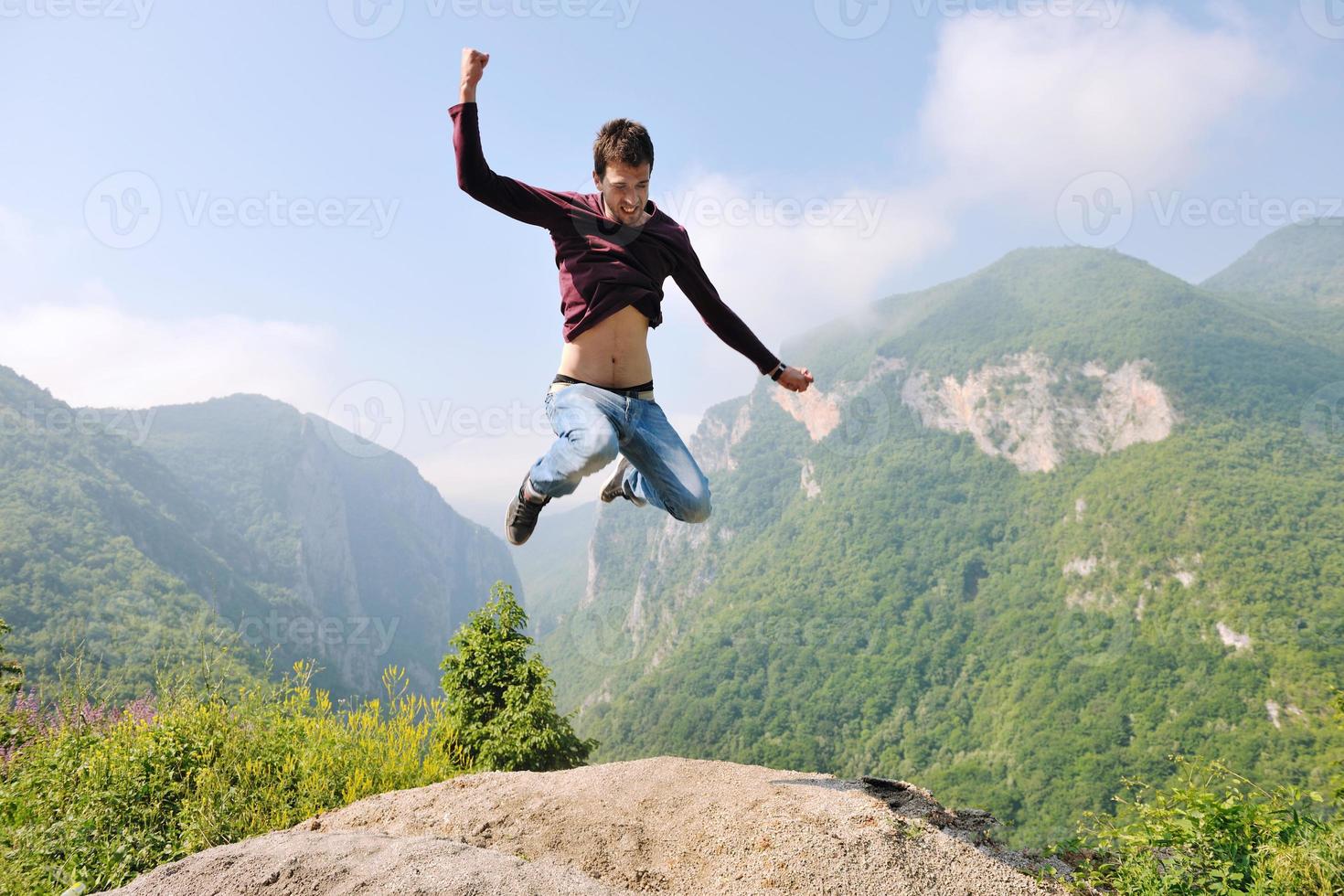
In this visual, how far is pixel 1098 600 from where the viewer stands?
86875 mm

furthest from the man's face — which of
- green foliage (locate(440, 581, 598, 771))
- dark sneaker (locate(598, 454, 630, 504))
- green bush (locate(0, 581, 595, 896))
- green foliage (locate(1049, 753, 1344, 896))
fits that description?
green foliage (locate(440, 581, 598, 771))

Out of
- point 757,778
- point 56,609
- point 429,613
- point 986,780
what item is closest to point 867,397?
point 986,780

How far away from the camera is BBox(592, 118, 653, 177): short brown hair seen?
3.80 meters

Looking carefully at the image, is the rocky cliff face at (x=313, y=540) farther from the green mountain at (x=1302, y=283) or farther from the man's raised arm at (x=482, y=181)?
the green mountain at (x=1302, y=283)

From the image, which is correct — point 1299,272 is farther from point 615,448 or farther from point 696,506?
point 615,448

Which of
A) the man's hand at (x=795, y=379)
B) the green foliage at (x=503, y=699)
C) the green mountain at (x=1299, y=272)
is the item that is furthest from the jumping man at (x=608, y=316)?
the green mountain at (x=1299, y=272)

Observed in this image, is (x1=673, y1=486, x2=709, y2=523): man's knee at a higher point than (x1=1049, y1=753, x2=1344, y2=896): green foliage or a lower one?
higher

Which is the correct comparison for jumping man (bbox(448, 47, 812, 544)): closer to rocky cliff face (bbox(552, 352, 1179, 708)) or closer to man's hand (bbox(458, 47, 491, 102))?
man's hand (bbox(458, 47, 491, 102))

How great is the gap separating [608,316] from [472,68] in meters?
1.36

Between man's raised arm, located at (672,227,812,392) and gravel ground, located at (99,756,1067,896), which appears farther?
man's raised arm, located at (672,227,812,392)

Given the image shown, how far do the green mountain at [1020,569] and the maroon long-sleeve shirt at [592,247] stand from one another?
40.5 m

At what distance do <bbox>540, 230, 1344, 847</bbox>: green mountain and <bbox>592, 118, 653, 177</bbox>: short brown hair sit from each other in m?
41.1

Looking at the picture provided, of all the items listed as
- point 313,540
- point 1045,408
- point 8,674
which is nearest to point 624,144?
point 8,674

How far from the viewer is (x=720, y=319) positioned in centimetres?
462
